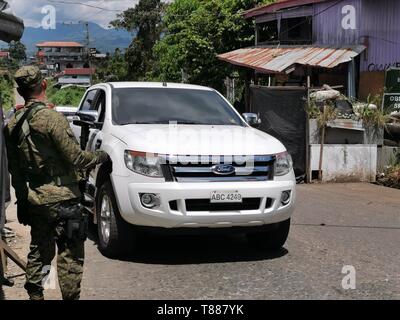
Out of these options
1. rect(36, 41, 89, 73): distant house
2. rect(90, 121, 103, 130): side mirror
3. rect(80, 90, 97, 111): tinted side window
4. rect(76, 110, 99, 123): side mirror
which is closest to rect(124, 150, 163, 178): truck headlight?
rect(90, 121, 103, 130): side mirror

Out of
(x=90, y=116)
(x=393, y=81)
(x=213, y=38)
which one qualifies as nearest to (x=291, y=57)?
(x=393, y=81)

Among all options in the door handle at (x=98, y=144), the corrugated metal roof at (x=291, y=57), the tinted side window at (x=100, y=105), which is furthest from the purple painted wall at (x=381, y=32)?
the door handle at (x=98, y=144)

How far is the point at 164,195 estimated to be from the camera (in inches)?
210

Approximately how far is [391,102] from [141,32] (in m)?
49.6

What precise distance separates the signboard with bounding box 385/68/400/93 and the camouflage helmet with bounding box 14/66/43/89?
32.7 feet

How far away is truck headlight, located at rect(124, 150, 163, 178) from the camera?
540 centimetres

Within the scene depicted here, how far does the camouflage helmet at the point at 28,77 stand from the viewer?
3984mm

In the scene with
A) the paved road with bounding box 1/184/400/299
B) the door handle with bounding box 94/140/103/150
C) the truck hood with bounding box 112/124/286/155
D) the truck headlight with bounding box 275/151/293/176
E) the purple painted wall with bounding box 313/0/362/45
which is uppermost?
the purple painted wall with bounding box 313/0/362/45

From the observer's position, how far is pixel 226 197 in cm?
541

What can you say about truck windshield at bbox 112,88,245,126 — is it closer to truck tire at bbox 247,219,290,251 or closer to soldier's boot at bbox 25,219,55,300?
truck tire at bbox 247,219,290,251

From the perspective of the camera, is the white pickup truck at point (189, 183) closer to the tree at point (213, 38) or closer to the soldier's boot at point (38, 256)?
the soldier's boot at point (38, 256)

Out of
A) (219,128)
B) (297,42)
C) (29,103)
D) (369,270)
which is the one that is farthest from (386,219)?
(297,42)

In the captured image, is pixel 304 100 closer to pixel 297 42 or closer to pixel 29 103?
pixel 29 103
